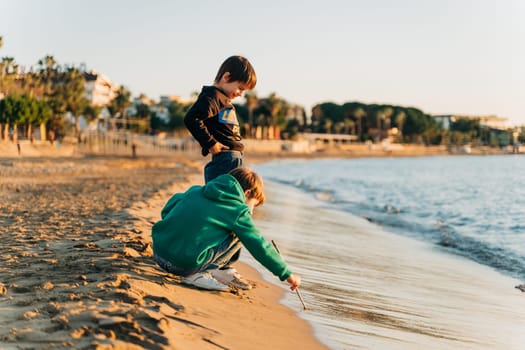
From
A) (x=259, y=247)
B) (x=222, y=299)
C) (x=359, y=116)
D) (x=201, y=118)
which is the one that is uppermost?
(x=359, y=116)

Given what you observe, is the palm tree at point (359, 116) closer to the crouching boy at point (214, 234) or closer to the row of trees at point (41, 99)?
the row of trees at point (41, 99)

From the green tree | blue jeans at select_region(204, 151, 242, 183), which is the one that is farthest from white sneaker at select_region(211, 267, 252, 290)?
the green tree

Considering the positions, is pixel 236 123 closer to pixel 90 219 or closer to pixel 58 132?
pixel 90 219

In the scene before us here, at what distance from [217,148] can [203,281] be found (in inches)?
35.4

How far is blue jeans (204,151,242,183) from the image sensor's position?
3789mm

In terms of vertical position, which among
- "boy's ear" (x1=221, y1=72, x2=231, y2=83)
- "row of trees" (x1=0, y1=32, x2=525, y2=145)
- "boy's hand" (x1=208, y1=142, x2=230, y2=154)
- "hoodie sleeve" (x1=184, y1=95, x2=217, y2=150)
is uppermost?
"row of trees" (x1=0, y1=32, x2=525, y2=145)

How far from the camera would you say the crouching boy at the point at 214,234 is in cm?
314

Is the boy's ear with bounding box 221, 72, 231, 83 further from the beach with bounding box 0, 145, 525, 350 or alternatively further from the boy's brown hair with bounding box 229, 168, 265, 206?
the beach with bounding box 0, 145, 525, 350

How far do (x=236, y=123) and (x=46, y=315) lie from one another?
182 centimetres

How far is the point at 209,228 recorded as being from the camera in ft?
10.6

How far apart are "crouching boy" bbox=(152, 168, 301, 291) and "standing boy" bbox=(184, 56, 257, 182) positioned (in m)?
0.43

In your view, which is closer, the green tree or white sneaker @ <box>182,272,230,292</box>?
white sneaker @ <box>182,272,230,292</box>

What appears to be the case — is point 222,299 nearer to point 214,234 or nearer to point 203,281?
point 203,281

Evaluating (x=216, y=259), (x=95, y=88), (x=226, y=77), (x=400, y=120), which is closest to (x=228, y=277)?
→ (x=216, y=259)
